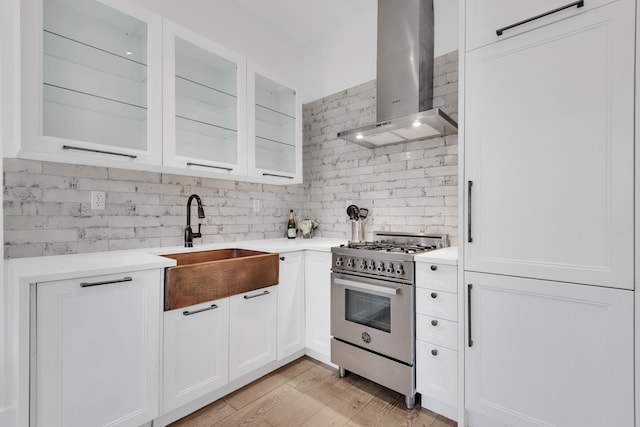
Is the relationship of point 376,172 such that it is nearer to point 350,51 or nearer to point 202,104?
point 350,51

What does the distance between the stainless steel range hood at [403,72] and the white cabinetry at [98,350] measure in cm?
177

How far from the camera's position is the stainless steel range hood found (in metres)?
2.14

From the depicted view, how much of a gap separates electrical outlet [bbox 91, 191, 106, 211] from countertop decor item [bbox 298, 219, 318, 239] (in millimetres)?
1674

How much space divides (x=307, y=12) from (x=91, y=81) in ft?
6.39

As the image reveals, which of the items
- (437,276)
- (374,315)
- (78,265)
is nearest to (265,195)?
(374,315)

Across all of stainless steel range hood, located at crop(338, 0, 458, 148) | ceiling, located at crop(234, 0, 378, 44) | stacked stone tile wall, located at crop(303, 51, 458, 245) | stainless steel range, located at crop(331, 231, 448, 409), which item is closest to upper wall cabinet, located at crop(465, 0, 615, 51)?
stainless steel range hood, located at crop(338, 0, 458, 148)

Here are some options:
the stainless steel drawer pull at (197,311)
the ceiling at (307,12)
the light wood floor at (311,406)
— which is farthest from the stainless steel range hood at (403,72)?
the light wood floor at (311,406)

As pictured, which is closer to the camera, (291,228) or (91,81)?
(91,81)

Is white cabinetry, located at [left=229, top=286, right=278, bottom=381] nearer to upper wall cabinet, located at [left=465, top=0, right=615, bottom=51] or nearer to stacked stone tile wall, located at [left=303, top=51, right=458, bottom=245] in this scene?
stacked stone tile wall, located at [left=303, top=51, right=458, bottom=245]

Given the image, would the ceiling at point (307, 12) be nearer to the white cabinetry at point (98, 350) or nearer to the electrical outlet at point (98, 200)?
the electrical outlet at point (98, 200)

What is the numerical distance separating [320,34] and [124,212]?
8.30 ft

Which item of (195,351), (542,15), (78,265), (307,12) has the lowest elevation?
(195,351)

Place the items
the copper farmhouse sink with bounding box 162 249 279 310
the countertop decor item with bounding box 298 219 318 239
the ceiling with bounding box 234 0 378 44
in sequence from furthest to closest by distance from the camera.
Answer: the countertop decor item with bounding box 298 219 318 239 < the ceiling with bounding box 234 0 378 44 < the copper farmhouse sink with bounding box 162 249 279 310

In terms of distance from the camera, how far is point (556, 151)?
1.30 metres
